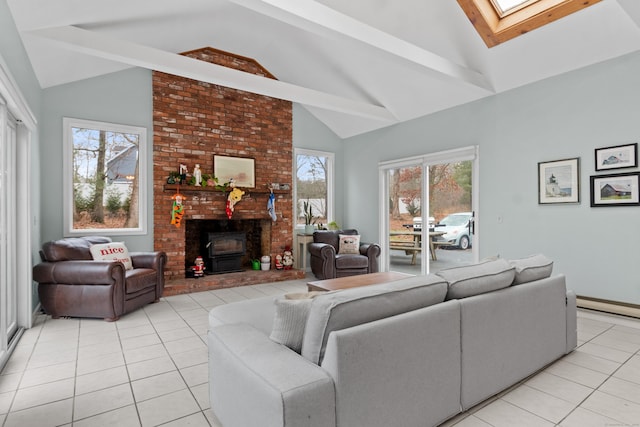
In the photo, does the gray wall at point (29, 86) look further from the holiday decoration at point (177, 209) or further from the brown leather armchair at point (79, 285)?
the holiday decoration at point (177, 209)

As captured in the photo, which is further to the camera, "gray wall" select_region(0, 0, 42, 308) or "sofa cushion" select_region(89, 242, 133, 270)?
"sofa cushion" select_region(89, 242, 133, 270)

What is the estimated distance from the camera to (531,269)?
246 cm

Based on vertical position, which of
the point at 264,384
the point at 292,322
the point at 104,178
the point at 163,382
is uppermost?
the point at 104,178

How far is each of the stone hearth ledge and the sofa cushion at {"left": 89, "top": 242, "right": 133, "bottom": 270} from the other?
71cm

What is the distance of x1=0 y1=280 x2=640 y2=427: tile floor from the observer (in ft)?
6.40

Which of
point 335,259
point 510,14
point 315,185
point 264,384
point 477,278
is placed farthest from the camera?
point 315,185

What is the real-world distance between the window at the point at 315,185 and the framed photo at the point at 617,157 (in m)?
4.49

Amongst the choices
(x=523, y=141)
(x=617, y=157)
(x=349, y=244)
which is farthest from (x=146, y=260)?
(x=617, y=157)

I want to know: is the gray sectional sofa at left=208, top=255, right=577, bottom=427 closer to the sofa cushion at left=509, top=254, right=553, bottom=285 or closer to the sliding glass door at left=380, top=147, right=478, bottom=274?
the sofa cushion at left=509, top=254, right=553, bottom=285

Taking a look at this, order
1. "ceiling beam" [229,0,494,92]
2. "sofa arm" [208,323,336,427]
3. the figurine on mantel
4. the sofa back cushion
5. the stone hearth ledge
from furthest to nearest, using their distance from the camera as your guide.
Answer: the figurine on mantel → the stone hearth ledge → the sofa back cushion → "ceiling beam" [229,0,494,92] → "sofa arm" [208,323,336,427]

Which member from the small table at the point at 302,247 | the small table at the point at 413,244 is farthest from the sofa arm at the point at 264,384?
the small table at the point at 302,247

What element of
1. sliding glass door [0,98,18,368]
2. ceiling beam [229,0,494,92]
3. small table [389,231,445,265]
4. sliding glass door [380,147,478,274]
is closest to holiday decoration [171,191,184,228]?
sliding glass door [0,98,18,368]

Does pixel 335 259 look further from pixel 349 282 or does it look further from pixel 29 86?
pixel 29 86

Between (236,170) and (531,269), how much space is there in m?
4.65
